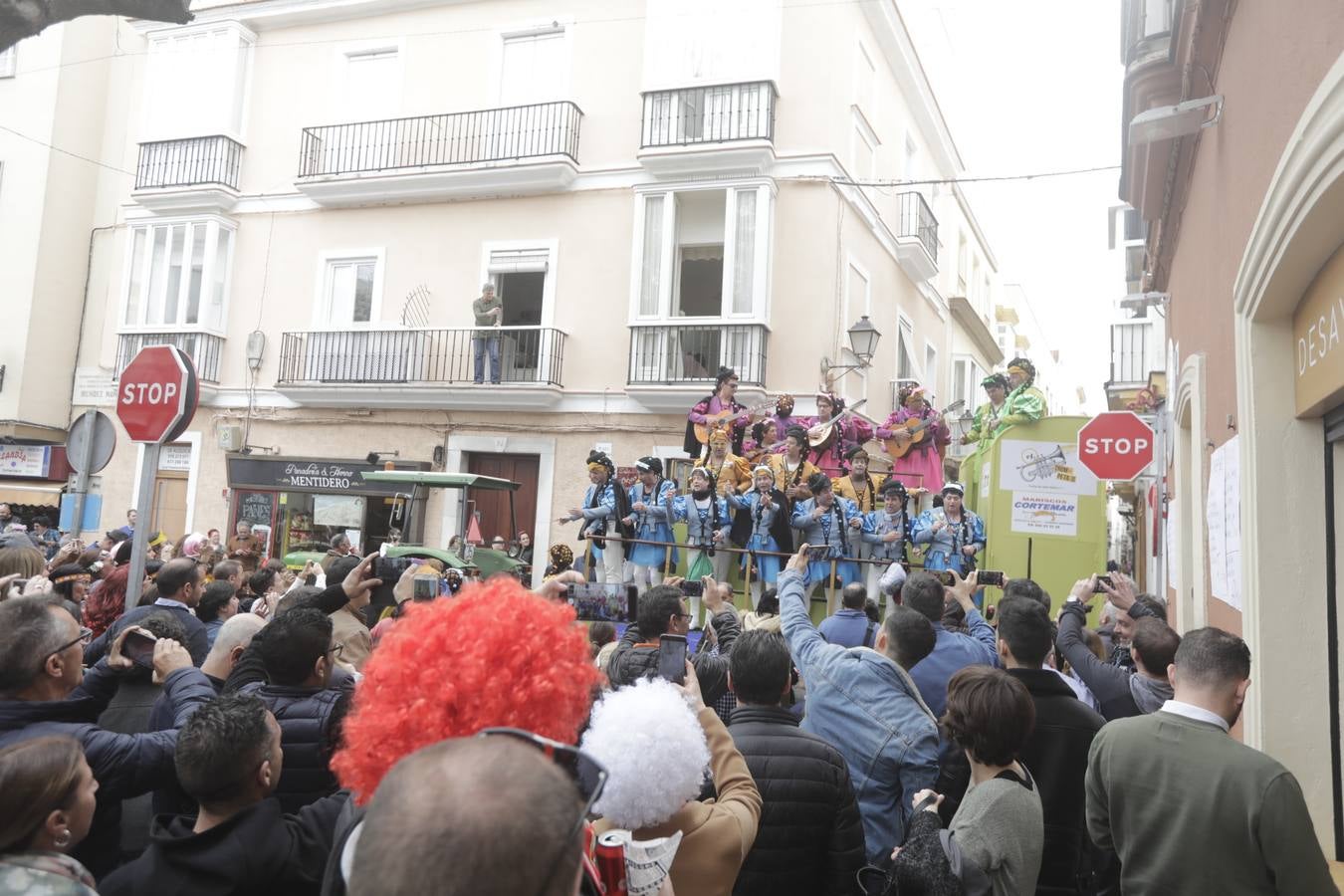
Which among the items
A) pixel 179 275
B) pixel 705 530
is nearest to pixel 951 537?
pixel 705 530

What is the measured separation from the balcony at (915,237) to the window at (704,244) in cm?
429

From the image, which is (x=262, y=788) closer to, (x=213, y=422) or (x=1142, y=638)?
(x=1142, y=638)

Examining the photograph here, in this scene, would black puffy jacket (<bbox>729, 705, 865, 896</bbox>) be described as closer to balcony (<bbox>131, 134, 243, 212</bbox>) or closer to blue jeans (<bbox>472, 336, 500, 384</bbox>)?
blue jeans (<bbox>472, 336, 500, 384</bbox>)

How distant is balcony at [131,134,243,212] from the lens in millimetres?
20438

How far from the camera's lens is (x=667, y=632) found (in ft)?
12.9

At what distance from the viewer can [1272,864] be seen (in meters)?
2.70

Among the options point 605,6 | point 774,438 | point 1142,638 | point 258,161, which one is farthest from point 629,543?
point 258,161

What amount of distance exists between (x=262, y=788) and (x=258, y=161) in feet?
69.7

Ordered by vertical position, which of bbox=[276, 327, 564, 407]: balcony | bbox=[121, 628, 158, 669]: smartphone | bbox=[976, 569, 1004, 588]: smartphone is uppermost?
bbox=[276, 327, 564, 407]: balcony

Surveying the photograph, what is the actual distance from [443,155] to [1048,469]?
13.7 m

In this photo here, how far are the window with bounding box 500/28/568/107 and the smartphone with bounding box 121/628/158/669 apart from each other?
16660 mm

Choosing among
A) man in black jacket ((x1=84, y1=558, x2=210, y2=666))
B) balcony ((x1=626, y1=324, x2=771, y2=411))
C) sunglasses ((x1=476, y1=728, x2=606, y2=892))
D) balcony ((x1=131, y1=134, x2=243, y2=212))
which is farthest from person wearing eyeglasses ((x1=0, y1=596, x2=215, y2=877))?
balcony ((x1=131, y1=134, x2=243, y2=212))

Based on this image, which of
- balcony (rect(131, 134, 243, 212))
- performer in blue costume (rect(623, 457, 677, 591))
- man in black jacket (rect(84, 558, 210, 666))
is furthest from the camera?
balcony (rect(131, 134, 243, 212))

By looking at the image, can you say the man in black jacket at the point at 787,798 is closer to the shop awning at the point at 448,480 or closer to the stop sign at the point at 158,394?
the stop sign at the point at 158,394
